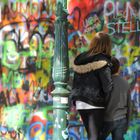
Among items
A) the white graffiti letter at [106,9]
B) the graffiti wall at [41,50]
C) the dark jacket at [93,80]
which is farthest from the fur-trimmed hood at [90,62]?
the white graffiti letter at [106,9]

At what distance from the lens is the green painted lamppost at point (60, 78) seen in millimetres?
6059

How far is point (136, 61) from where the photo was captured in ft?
28.7

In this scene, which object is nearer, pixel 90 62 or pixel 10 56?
pixel 90 62

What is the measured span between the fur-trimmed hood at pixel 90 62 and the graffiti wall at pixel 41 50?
256cm

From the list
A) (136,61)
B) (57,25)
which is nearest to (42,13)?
(136,61)

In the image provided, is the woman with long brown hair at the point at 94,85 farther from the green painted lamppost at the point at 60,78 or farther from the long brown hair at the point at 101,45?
the green painted lamppost at the point at 60,78

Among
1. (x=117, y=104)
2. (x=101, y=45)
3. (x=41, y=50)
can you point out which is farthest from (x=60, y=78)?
(x=41, y=50)

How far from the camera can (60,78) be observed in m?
6.14

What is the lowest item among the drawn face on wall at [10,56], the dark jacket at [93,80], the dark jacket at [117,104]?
the dark jacket at [117,104]

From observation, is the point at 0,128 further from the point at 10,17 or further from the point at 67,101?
the point at 67,101

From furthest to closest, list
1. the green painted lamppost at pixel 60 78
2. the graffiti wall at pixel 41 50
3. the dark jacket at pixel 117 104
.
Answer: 1. the graffiti wall at pixel 41 50
2. the dark jacket at pixel 117 104
3. the green painted lamppost at pixel 60 78

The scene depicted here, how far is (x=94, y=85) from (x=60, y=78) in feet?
1.51

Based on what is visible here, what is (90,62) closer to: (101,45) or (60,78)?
(101,45)

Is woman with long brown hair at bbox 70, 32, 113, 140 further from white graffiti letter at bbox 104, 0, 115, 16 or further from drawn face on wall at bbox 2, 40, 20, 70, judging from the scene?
drawn face on wall at bbox 2, 40, 20, 70
